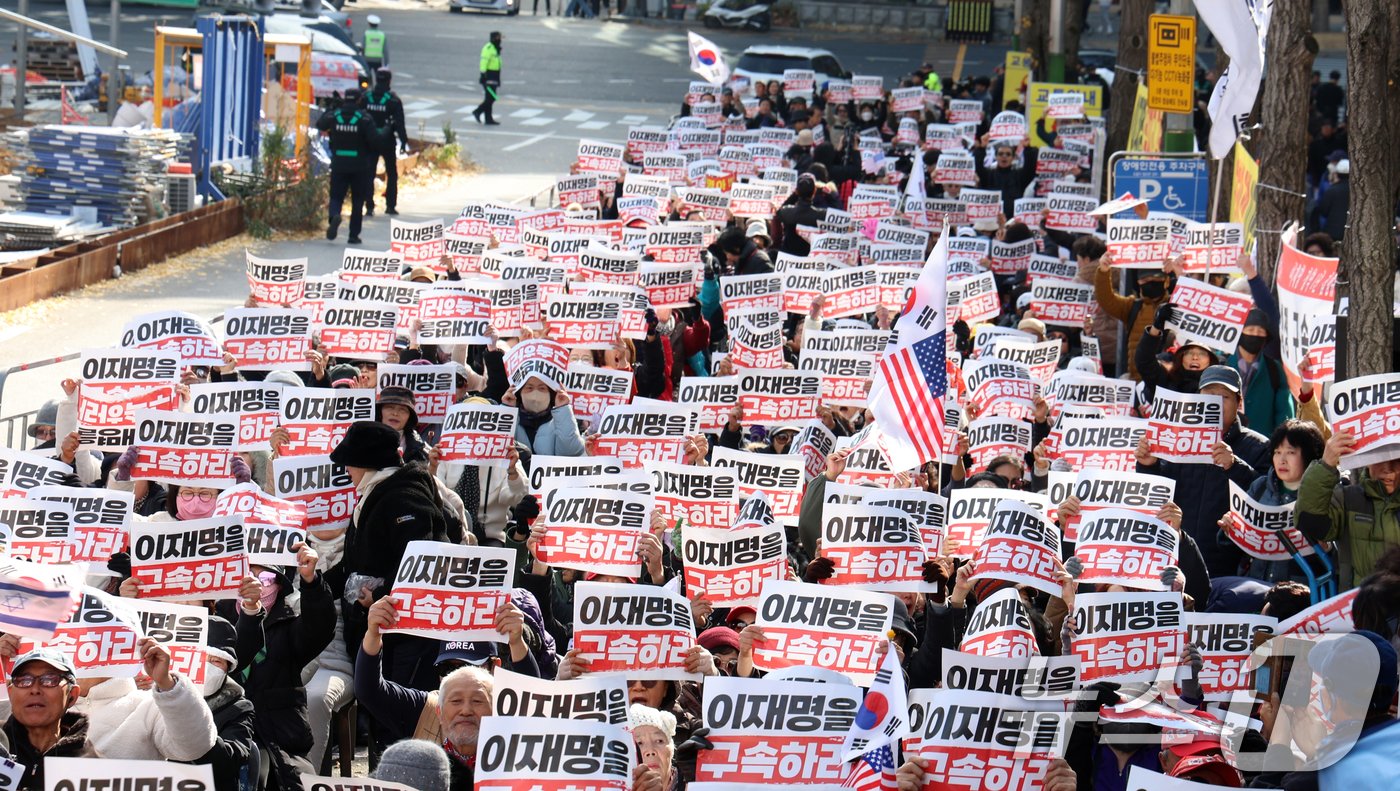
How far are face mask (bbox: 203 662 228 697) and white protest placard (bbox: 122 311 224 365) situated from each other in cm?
526

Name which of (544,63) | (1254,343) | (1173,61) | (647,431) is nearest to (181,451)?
(647,431)

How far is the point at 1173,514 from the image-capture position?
9367 millimetres

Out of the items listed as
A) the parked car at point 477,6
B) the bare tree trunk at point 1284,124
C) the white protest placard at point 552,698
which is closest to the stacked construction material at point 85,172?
the bare tree trunk at point 1284,124

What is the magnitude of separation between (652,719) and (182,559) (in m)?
2.26

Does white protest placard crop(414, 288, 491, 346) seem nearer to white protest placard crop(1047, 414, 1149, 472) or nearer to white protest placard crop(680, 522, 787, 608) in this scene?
white protest placard crop(1047, 414, 1149, 472)

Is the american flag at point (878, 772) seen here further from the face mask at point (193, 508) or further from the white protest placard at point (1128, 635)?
the face mask at point (193, 508)

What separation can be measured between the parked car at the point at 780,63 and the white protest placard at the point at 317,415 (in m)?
→ 28.1

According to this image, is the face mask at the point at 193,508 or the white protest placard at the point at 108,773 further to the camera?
the face mask at the point at 193,508

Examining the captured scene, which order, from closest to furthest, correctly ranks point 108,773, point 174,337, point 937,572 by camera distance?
1. point 108,773
2. point 937,572
3. point 174,337

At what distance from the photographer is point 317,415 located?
11.1m

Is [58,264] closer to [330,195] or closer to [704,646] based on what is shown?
[330,195]

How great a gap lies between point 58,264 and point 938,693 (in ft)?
52.2

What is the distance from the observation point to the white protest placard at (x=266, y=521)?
8.73m

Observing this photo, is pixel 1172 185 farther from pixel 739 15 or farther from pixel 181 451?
pixel 739 15
